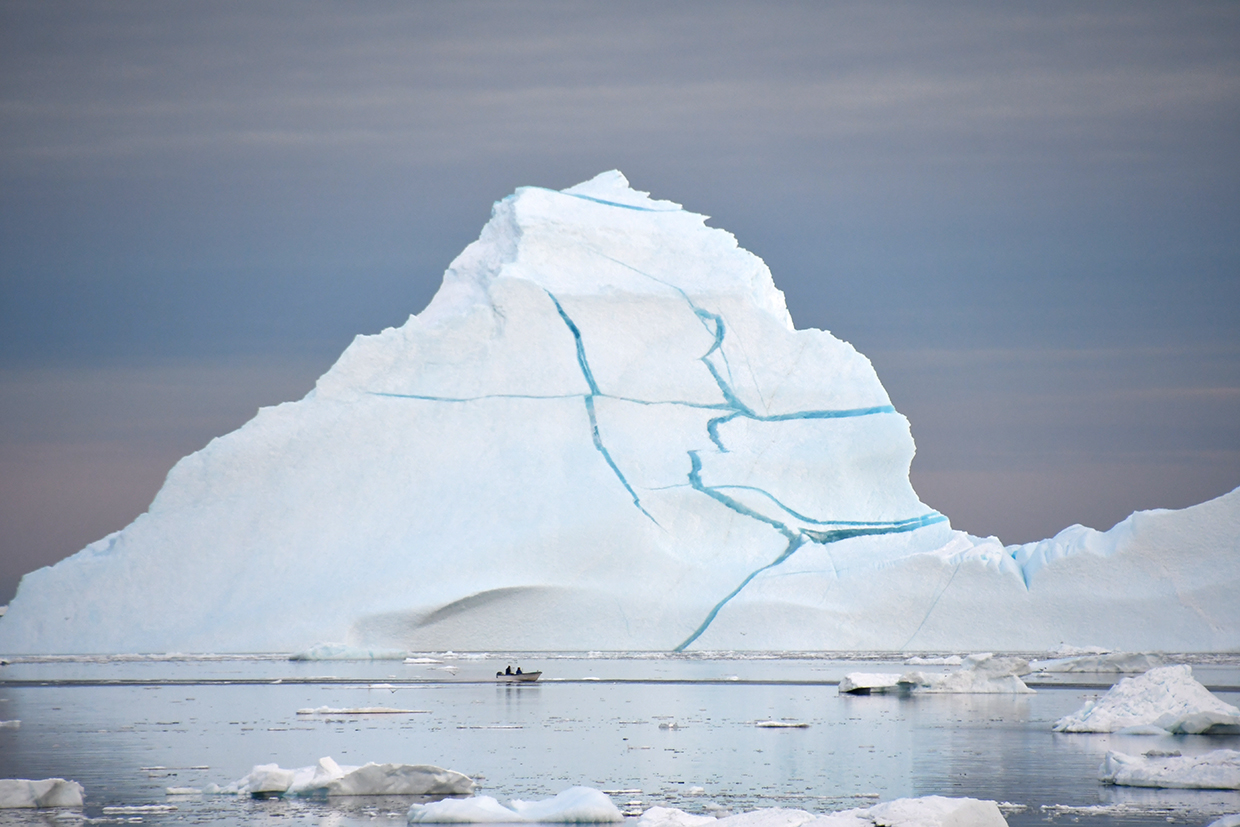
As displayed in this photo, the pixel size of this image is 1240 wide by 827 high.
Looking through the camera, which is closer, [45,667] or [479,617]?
[45,667]

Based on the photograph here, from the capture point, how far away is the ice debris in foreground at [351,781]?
27.9 ft

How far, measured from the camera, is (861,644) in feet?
70.0

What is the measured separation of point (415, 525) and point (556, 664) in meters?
3.13

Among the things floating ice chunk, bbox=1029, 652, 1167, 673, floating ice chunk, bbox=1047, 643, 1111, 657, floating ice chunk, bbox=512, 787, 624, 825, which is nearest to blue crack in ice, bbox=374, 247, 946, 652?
floating ice chunk, bbox=1047, 643, 1111, 657

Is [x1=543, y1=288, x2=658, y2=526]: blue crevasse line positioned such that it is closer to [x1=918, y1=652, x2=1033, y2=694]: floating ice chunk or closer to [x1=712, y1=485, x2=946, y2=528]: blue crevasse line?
[x1=712, y1=485, x2=946, y2=528]: blue crevasse line

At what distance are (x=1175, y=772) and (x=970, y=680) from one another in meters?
7.54

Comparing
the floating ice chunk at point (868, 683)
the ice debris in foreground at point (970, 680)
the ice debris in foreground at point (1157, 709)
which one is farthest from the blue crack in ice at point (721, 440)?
the ice debris in foreground at point (1157, 709)

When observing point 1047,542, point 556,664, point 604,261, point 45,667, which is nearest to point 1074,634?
point 1047,542

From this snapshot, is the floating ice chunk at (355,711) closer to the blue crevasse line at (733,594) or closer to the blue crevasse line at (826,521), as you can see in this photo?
the blue crevasse line at (733,594)

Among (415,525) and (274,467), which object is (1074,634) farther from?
(274,467)

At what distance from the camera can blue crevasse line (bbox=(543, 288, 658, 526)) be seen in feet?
72.6

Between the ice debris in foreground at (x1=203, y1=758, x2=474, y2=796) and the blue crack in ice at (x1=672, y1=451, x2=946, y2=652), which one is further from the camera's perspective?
the blue crack in ice at (x1=672, y1=451, x2=946, y2=652)

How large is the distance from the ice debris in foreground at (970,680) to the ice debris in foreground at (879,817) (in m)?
8.49

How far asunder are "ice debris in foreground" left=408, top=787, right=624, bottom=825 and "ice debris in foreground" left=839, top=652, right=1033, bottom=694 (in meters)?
8.49
